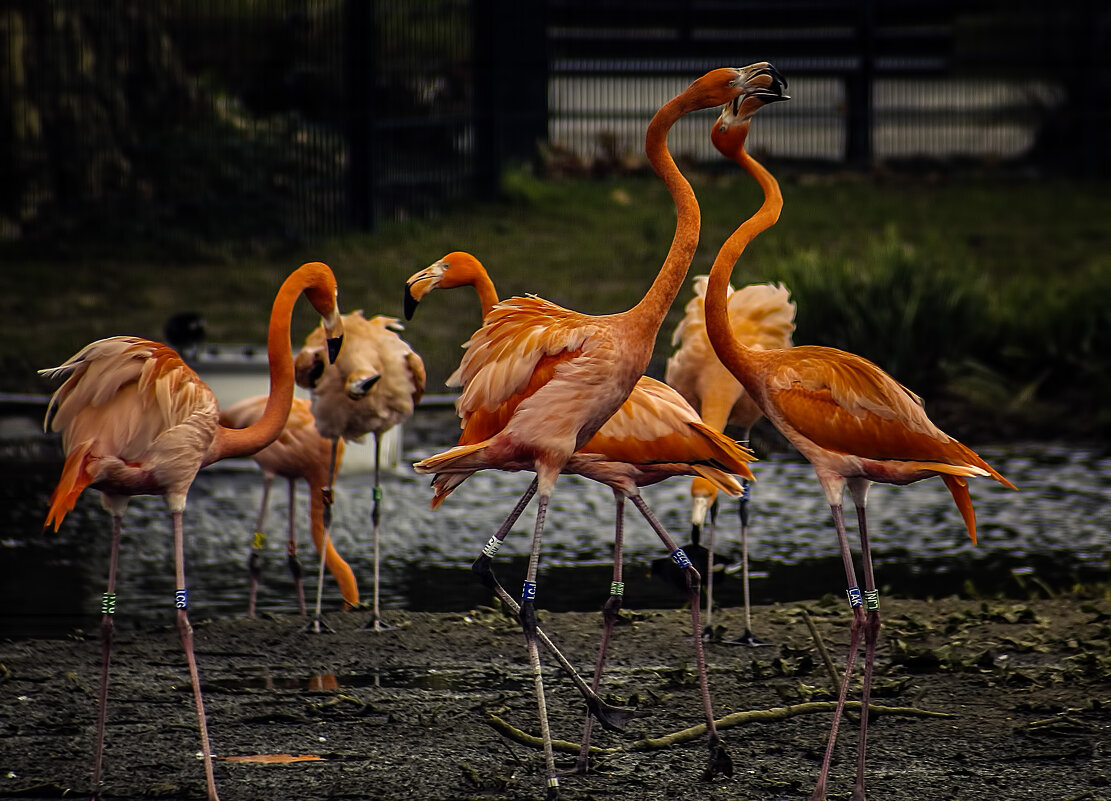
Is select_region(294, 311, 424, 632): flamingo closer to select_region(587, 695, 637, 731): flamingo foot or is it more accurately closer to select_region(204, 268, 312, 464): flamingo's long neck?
select_region(204, 268, 312, 464): flamingo's long neck

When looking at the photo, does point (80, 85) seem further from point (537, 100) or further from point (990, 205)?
point (990, 205)

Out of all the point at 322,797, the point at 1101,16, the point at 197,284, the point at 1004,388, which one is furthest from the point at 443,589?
the point at 1101,16

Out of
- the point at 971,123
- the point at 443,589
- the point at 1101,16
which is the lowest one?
the point at 443,589

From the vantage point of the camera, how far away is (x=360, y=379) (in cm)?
620

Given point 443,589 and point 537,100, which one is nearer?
point 443,589

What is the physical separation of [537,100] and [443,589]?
31.5 ft

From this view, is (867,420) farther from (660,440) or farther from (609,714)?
(609,714)

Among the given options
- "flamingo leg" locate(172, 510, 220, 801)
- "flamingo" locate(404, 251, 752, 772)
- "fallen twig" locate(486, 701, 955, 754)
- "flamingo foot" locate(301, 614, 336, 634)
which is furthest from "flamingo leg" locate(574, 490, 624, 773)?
"flamingo foot" locate(301, 614, 336, 634)

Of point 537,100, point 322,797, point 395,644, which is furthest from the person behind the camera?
point 537,100

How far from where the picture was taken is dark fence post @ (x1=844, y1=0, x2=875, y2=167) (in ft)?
52.1

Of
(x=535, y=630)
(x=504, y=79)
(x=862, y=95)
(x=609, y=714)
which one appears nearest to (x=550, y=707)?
(x=609, y=714)

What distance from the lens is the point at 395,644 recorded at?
616 cm

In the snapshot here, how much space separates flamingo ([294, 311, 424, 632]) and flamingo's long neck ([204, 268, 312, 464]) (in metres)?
0.93

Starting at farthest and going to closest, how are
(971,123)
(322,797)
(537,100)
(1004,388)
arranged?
(971,123), (537,100), (1004,388), (322,797)
